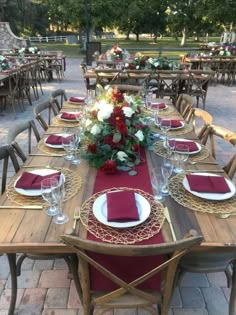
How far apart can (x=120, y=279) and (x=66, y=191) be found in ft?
1.93

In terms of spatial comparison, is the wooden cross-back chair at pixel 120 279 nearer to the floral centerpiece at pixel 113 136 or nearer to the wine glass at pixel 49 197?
the wine glass at pixel 49 197

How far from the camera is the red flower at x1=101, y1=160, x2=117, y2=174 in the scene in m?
1.83

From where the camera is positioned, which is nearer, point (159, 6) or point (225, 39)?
point (225, 39)

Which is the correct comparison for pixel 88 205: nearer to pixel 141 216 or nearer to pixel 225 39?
pixel 141 216

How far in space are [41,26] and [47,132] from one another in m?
32.8

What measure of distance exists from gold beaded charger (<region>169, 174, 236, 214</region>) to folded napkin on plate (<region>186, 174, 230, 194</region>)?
54 mm

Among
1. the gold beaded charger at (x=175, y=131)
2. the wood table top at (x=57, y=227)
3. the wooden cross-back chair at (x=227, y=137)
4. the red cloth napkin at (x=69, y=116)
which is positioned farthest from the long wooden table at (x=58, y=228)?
the red cloth napkin at (x=69, y=116)

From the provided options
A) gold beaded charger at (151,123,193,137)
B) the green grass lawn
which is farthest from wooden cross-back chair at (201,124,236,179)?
the green grass lawn

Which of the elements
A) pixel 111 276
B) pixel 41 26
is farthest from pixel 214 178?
pixel 41 26

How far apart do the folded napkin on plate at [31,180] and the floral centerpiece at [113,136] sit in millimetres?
Answer: 311

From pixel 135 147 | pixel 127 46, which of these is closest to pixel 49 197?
pixel 135 147

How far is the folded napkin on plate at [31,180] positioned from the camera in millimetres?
1656

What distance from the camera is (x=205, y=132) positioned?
2.71 meters

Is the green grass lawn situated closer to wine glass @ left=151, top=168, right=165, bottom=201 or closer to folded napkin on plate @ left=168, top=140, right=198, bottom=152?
folded napkin on plate @ left=168, top=140, right=198, bottom=152
